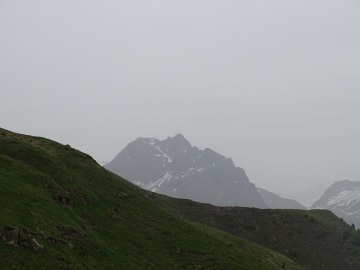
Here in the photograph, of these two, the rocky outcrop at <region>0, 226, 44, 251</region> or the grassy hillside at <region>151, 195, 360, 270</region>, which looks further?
the grassy hillside at <region>151, 195, 360, 270</region>

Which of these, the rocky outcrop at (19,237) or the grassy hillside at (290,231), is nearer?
the rocky outcrop at (19,237)

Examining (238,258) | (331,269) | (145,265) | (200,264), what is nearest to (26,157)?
(145,265)

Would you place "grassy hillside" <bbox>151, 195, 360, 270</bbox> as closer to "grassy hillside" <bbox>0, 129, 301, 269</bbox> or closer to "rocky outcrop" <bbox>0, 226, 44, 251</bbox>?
"grassy hillside" <bbox>0, 129, 301, 269</bbox>

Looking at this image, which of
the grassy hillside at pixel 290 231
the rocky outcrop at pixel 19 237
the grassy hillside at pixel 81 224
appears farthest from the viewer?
the grassy hillside at pixel 290 231

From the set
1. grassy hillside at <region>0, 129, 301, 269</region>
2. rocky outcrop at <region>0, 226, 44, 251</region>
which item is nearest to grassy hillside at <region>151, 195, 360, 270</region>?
grassy hillside at <region>0, 129, 301, 269</region>

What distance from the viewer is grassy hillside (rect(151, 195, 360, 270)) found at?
97.6 metres

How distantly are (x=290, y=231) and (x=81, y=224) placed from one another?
77993 mm

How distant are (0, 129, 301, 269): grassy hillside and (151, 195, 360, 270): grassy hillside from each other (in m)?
29.7

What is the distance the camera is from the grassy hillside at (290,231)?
320ft

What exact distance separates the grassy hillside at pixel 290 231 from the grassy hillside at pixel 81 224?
29.7 m

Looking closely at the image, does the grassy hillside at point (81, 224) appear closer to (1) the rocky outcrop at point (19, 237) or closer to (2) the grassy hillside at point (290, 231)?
(1) the rocky outcrop at point (19, 237)

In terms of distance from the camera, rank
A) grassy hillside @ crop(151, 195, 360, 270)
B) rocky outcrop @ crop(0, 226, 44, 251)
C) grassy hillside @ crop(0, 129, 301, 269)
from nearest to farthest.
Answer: rocky outcrop @ crop(0, 226, 44, 251), grassy hillside @ crop(0, 129, 301, 269), grassy hillside @ crop(151, 195, 360, 270)

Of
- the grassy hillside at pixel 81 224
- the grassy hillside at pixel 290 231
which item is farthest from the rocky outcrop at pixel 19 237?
the grassy hillside at pixel 290 231

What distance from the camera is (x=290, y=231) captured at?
10675 cm
